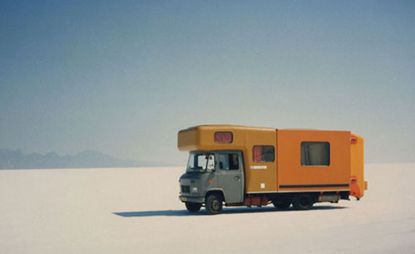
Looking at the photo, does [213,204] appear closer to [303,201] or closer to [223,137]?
[223,137]

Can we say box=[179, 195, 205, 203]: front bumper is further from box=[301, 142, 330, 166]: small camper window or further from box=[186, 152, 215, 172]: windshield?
box=[301, 142, 330, 166]: small camper window

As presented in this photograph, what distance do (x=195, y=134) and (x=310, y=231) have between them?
7370mm

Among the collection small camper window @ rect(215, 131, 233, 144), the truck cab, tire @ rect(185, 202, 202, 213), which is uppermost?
small camper window @ rect(215, 131, 233, 144)

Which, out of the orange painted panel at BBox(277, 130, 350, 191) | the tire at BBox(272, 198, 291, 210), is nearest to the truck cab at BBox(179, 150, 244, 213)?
the orange painted panel at BBox(277, 130, 350, 191)

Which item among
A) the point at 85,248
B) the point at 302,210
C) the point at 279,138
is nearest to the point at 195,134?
the point at 279,138

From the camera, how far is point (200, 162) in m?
22.1

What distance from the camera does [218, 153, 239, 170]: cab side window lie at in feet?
72.5

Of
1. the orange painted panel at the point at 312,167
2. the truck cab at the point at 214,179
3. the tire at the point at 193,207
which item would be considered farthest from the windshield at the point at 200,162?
the orange painted panel at the point at 312,167

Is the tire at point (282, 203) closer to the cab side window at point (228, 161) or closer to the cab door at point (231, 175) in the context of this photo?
the cab door at point (231, 175)

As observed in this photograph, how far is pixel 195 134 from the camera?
2181 centimetres

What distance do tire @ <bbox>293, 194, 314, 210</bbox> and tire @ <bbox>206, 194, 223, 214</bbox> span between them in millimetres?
3177

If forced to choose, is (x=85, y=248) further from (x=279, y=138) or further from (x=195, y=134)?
(x=279, y=138)

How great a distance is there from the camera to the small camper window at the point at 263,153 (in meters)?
22.7

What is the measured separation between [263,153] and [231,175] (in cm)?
157
